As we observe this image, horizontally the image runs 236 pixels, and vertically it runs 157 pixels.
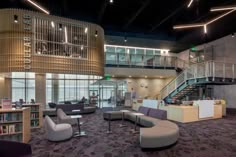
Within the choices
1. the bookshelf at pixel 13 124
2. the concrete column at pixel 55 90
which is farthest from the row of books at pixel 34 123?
the concrete column at pixel 55 90

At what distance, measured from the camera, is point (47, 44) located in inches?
397

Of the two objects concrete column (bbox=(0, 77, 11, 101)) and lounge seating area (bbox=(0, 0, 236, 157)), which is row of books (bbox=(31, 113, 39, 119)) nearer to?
lounge seating area (bbox=(0, 0, 236, 157))

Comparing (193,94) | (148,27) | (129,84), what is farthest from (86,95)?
(193,94)

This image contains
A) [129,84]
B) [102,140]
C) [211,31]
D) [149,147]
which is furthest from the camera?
[129,84]

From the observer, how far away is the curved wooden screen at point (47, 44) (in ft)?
30.1

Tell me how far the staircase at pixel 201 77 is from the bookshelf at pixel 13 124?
9.81 meters

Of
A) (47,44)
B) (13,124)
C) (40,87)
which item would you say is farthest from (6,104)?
(47,44)

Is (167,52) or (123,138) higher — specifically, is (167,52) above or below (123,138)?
above

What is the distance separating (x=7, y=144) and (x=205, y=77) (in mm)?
10669

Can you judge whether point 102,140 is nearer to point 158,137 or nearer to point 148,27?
point 158,137

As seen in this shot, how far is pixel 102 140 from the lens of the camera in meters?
5.69

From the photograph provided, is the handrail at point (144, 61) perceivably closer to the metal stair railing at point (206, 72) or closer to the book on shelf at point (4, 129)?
the metal stair railing at point (206, 72)

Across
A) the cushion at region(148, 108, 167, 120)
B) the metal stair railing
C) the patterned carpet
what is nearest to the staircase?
the metal stair railing

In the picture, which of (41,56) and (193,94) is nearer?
(41,56)
